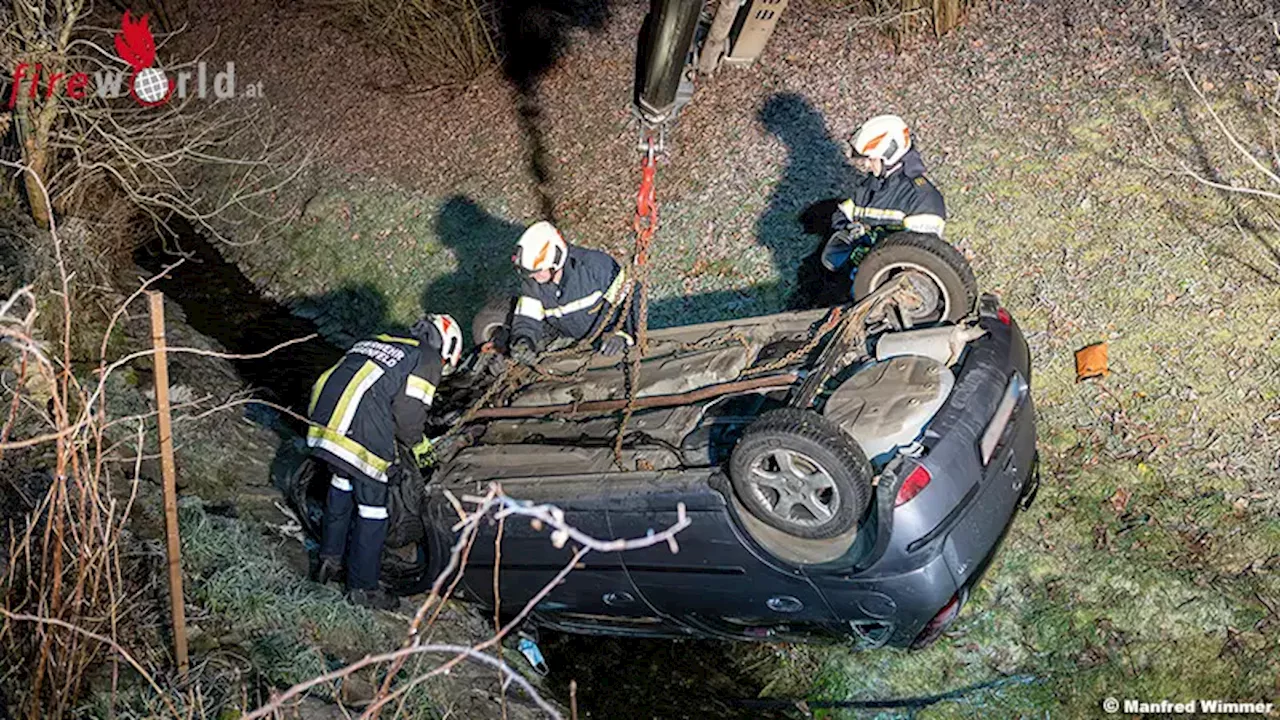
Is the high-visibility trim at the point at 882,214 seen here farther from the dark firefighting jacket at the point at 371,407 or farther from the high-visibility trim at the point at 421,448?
the high-visibility trim at the point at 421,448

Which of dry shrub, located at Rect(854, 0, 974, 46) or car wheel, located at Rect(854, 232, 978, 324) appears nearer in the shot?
car wheel, located at Rect(854, 232, 978, 324)

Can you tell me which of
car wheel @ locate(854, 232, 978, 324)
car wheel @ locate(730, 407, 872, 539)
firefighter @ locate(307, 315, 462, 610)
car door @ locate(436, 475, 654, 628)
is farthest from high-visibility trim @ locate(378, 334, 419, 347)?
car wheel @ locate(854, 232, 978, 324)

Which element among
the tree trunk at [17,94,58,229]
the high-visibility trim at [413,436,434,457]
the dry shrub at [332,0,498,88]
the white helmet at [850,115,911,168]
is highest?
the tree trunk at [17,94,58,229]

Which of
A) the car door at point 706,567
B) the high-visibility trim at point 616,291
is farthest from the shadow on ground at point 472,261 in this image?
the car door at point 706,567

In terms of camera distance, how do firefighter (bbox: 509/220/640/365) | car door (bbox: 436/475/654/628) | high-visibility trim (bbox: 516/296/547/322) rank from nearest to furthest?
car door (bbox: 436/475/654/628)
firefighter (bbox: 509/220/640/365)
high-visibility trim (bbox: 516/296/547/322)

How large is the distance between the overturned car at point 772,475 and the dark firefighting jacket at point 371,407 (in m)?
0.27

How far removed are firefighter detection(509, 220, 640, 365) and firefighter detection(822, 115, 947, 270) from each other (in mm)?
1414

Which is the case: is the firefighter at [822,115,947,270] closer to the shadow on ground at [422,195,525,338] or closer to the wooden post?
the shadow on ground at [422,195,525,338]

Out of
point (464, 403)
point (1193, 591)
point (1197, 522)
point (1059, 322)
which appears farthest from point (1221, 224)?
point (464, 403)

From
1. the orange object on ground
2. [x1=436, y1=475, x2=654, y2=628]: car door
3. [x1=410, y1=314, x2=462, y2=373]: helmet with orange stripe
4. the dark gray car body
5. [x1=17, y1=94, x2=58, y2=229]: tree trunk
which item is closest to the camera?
the dark gray car body

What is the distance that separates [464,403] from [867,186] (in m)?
2.85

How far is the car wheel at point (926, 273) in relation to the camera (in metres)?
6.55

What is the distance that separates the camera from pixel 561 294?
768 cm

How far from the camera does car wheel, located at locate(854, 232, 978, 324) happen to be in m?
6.55
